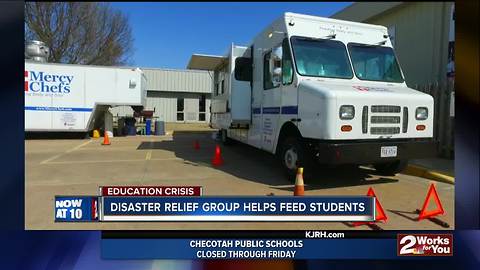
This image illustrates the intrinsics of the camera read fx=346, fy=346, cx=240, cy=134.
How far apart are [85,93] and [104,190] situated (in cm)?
1220

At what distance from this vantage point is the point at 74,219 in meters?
2.54

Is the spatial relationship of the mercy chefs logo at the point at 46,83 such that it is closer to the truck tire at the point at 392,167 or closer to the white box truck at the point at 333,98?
the white box truck at the point at 333,98

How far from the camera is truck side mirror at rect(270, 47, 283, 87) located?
5883mm

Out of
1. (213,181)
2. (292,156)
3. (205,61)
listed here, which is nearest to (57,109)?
(205,61)

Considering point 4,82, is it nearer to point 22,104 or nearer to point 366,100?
point 22,104

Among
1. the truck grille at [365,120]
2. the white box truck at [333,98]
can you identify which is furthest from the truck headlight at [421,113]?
the truck grille at [365,120]

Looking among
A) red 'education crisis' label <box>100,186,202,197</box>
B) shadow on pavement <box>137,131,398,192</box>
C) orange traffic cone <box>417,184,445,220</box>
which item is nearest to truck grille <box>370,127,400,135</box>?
shadow on pavement <box>137,131,398,192</box>

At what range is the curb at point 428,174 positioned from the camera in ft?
19.4

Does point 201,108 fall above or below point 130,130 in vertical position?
above

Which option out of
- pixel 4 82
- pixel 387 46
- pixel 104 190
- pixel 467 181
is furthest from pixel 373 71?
pixel 4 82

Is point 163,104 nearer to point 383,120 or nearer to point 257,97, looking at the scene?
point 257,97

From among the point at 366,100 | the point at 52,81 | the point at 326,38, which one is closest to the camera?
the point at 366,100

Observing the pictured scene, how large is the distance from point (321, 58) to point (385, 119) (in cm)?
146

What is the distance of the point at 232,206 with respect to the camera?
246 centimetres
